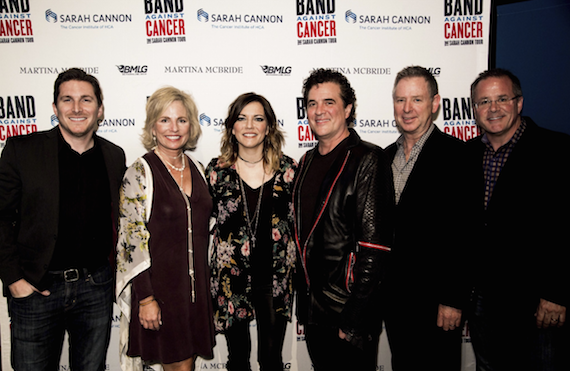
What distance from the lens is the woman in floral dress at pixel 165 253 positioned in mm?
1730

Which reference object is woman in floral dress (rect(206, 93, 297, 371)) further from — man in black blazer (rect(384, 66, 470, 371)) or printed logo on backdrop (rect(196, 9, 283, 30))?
printed logo on backdrop (rect(196, 9, 283, 30))

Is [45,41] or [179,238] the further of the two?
[45,41]

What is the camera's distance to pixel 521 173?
1.64m

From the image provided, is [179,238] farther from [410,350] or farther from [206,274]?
[410,350]

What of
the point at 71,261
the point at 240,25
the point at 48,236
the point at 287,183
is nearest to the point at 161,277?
the point at 71,261

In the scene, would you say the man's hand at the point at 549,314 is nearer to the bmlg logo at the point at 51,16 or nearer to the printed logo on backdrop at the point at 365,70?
the printed logo on backdrop at the point at 365,70

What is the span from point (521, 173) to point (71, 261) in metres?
2.78

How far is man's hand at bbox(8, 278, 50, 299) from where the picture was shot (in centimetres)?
180

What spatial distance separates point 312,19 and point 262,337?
8.77 ft

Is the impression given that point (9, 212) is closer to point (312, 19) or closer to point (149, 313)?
point (149, 313)

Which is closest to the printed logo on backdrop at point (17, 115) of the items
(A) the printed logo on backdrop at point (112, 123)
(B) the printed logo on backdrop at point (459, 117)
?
(A) the printed logo on backdrop at point (112, 123)

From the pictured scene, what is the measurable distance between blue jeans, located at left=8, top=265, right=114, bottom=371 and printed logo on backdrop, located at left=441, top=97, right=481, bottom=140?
3164 mm

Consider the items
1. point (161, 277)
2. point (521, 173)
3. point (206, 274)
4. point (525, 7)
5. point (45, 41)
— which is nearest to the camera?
point (521, 173)

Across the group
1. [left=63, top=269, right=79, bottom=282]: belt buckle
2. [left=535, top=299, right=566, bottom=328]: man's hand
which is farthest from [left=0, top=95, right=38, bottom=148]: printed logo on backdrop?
[left=535, top=299, right=566, bottom=328]: man's hand
